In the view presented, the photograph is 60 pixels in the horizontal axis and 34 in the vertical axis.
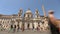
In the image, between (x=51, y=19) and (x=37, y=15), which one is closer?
(x=51, y=19)

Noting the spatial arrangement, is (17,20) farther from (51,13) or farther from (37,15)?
(51,13)

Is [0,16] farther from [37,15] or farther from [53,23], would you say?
[53,23]

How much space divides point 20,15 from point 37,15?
23.0 ft

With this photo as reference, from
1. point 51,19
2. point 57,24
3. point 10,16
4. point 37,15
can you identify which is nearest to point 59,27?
point 57,24

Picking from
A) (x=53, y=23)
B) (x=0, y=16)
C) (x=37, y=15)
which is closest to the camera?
(x=53, y=23)

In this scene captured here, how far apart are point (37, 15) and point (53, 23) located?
1956 inches

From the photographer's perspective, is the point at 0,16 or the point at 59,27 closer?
the point at 59,27

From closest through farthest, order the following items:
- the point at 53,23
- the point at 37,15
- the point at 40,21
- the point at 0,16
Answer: the point at 53,23, the point at 40,21, the point at 37,15, the point at 0,16

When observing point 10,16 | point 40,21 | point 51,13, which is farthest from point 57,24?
point 10,16

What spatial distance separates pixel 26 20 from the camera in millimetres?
50438

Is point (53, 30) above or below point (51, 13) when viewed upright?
below

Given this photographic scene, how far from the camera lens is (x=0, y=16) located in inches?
2243

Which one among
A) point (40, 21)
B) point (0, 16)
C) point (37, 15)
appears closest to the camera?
point (40, 21)

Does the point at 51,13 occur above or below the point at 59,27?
above
